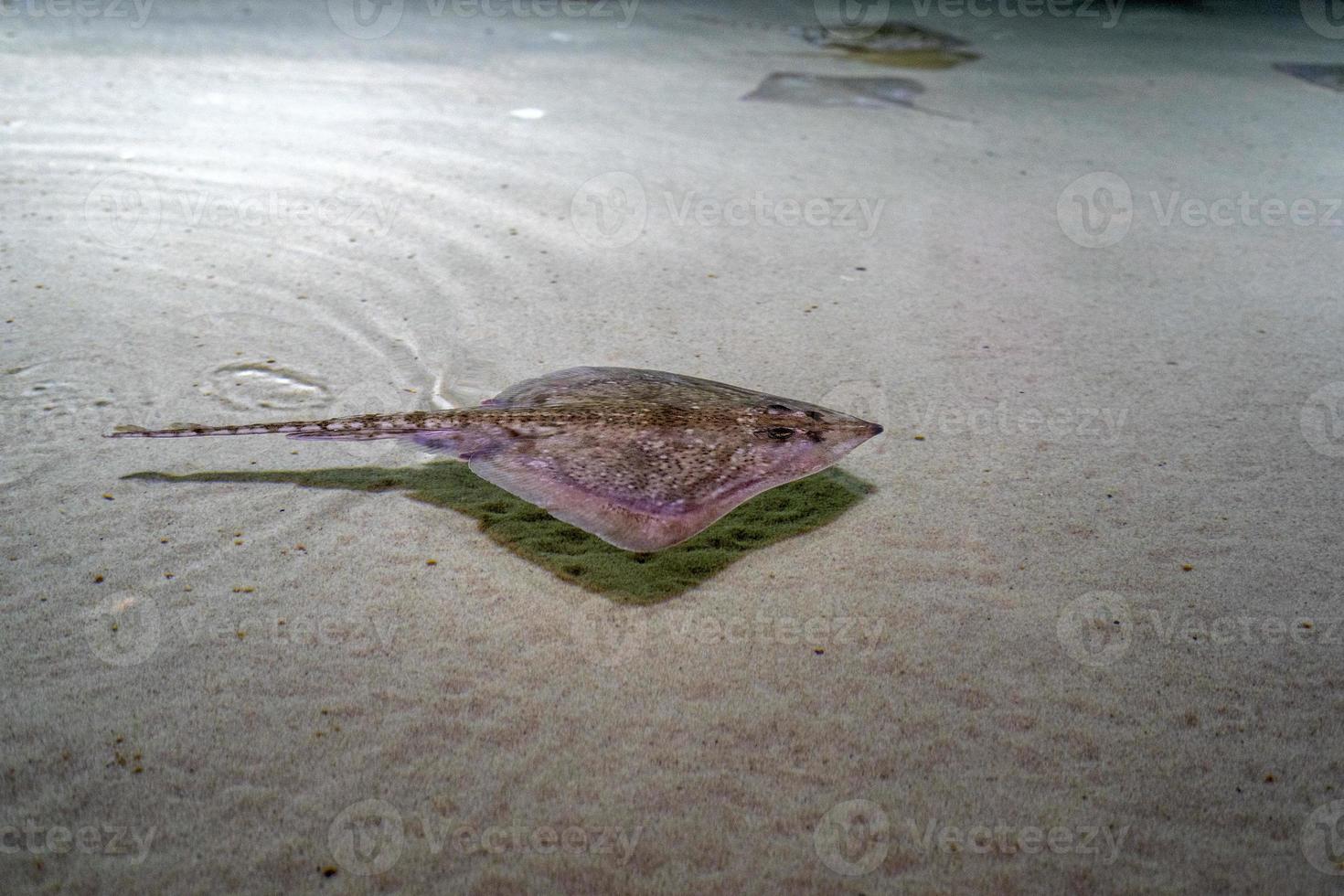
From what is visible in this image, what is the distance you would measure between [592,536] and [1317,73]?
10409 mm

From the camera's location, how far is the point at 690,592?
119 inches

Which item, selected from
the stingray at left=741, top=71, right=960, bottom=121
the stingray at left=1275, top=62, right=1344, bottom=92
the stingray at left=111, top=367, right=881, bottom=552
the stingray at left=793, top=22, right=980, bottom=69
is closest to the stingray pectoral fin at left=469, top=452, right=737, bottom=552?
the stingray at left=111, top=367, right=881, bottom=552

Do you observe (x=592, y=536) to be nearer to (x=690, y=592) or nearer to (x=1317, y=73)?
(x=690, y=592)

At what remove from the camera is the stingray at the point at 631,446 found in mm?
2820

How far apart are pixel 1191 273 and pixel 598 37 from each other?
7080 mm

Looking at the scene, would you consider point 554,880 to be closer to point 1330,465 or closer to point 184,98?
point 1330,465

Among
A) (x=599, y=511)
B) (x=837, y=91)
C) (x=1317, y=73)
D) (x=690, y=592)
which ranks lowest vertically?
(x=690, y=592)

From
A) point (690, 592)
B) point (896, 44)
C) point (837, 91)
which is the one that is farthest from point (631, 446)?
point (896, 44)

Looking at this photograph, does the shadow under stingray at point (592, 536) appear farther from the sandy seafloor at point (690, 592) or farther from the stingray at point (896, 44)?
the stingray at point (896, 44)

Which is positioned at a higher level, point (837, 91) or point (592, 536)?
point (837, 91)

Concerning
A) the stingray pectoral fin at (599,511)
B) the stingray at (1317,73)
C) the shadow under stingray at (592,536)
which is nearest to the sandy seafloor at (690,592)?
the shadow under stingray at (592,536)

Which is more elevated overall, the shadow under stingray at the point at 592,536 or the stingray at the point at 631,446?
the stingray at the point at 631,446

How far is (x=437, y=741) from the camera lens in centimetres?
246

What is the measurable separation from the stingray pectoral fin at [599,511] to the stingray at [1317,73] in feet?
32.0
